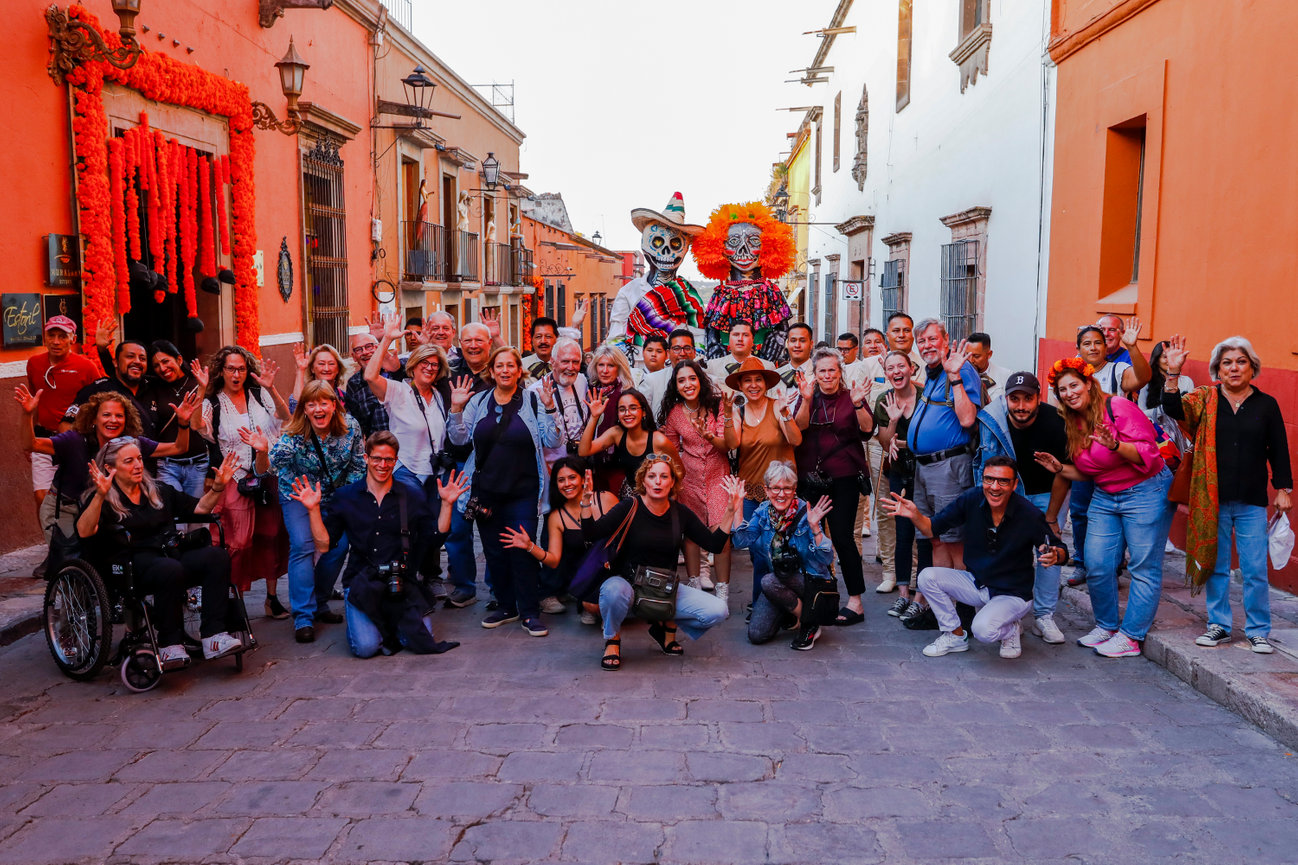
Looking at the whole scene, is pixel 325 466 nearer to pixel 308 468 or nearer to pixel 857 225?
pixel 308 468

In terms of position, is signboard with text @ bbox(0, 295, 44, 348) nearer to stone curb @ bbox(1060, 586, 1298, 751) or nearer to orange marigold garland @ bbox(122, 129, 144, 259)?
orange marigold garland @ bbox(122, 129, 144, 259)

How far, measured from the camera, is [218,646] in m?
5.53

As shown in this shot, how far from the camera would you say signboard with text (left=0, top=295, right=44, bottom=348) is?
784cm

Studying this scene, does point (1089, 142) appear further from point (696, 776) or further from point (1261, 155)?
point (696, 776)

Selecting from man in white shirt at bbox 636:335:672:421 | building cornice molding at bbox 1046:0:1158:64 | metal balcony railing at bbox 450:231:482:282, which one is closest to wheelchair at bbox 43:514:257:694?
man in white shirt at bbox 636:335:672:421

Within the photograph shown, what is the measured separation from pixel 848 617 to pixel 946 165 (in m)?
9.68

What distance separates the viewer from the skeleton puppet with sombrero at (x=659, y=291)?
9.82 meters

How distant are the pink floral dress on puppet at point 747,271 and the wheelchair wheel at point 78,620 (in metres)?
5.72

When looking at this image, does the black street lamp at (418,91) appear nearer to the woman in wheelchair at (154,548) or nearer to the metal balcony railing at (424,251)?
the metal balcony railing at (424,251)

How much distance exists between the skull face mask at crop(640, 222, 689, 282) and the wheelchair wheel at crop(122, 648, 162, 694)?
6024mm

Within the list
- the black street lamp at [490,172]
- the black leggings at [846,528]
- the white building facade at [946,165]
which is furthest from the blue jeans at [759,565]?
the black street lamp at [490,172]

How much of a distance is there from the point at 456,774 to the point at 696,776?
936mm

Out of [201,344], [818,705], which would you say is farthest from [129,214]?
[818,705]

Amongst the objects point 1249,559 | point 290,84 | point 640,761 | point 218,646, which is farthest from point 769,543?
point 290,84
